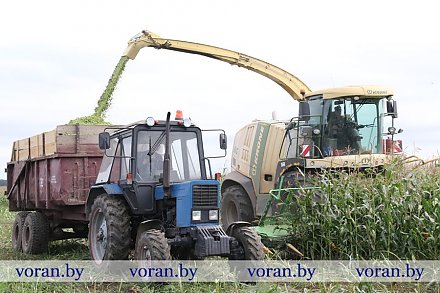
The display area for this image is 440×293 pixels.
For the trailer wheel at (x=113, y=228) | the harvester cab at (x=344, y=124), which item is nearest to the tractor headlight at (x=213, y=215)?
the trailer wheel at (x=113, y=228)

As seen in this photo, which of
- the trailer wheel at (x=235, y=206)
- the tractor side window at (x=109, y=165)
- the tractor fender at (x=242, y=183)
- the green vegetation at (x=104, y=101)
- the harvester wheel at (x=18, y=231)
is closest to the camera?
the tractor side window at (x=109, y=165)

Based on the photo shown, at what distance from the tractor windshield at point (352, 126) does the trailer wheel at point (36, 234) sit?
493 cm

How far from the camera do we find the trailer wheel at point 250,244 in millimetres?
6609

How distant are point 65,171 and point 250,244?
12.0 ft

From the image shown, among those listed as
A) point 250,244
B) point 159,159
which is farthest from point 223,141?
point 250,244

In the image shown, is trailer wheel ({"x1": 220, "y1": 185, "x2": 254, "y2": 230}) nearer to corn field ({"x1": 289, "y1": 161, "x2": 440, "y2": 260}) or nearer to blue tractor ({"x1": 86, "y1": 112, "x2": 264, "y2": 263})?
corn field ({"x1": 289, "y1": 161, "x2": 440, "y2": 260})

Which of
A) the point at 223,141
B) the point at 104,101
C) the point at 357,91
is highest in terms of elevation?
the point at 104,101

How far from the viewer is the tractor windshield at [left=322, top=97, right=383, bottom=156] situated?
10.0m

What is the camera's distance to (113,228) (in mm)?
7008

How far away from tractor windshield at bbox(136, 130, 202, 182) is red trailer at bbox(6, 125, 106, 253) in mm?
2006

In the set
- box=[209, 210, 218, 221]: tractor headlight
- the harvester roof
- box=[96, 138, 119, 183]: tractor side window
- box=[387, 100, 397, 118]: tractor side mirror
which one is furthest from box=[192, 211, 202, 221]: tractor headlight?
box=[387, 100, 397, 118]: tractor side mirror

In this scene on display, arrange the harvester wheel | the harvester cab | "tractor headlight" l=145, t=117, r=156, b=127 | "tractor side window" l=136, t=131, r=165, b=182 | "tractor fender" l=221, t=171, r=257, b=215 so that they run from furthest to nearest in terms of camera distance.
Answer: "tractor fender" l=221, t=171, r=257, b=215 < the harvester wheel < the harvester cab < "tractor side window" l=136, t=131, r=165, b=182 < "tractor headlight" l=145, t=117, r=156, b=127

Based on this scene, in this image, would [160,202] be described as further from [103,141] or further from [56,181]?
[56,181]

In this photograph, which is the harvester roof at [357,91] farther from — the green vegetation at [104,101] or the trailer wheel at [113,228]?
the trailer wheel at [113,228]
